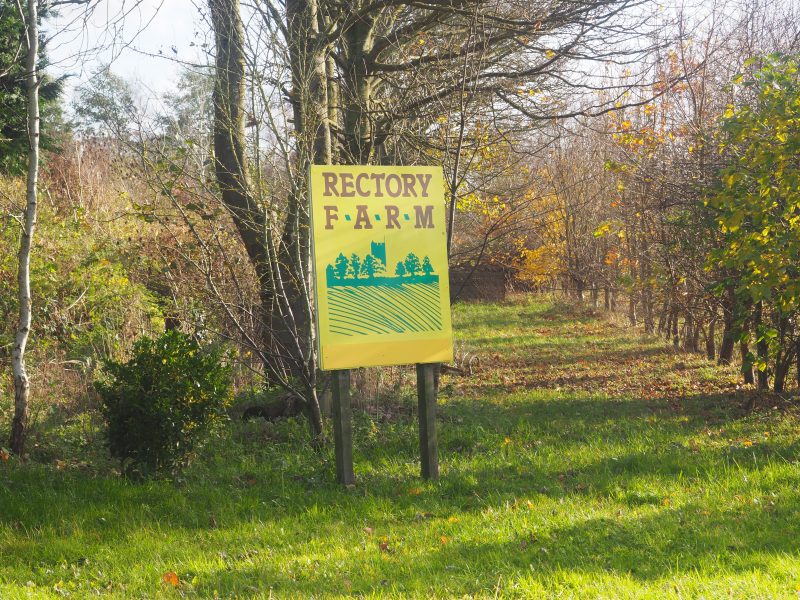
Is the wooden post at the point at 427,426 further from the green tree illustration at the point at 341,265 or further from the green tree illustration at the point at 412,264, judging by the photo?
the green tree illustration at the point at 341,265

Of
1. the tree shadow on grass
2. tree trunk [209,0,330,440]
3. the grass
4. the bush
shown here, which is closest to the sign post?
the grass

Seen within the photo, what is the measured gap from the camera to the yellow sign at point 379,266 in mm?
6273

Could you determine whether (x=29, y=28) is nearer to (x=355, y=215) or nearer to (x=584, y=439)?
(x=355, y=215)

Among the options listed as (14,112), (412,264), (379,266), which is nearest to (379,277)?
(379,266)

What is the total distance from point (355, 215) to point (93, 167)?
2594cm

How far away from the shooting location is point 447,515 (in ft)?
19.0

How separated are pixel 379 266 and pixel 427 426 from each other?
146 cm

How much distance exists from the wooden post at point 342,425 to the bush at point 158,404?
1.12 m

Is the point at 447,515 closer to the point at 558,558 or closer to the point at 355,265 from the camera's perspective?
the point at 558,558

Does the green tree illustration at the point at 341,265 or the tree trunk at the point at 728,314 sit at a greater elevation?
the green tree illustration at the point at 341,265

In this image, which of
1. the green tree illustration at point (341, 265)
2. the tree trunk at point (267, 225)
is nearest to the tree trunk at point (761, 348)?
the tree trunk at point (267, 225)

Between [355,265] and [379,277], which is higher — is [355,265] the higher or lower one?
the higher one

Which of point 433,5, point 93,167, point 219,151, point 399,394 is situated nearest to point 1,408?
point 219,151

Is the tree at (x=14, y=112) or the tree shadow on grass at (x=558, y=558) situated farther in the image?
the tree at (x=14, y=112)
